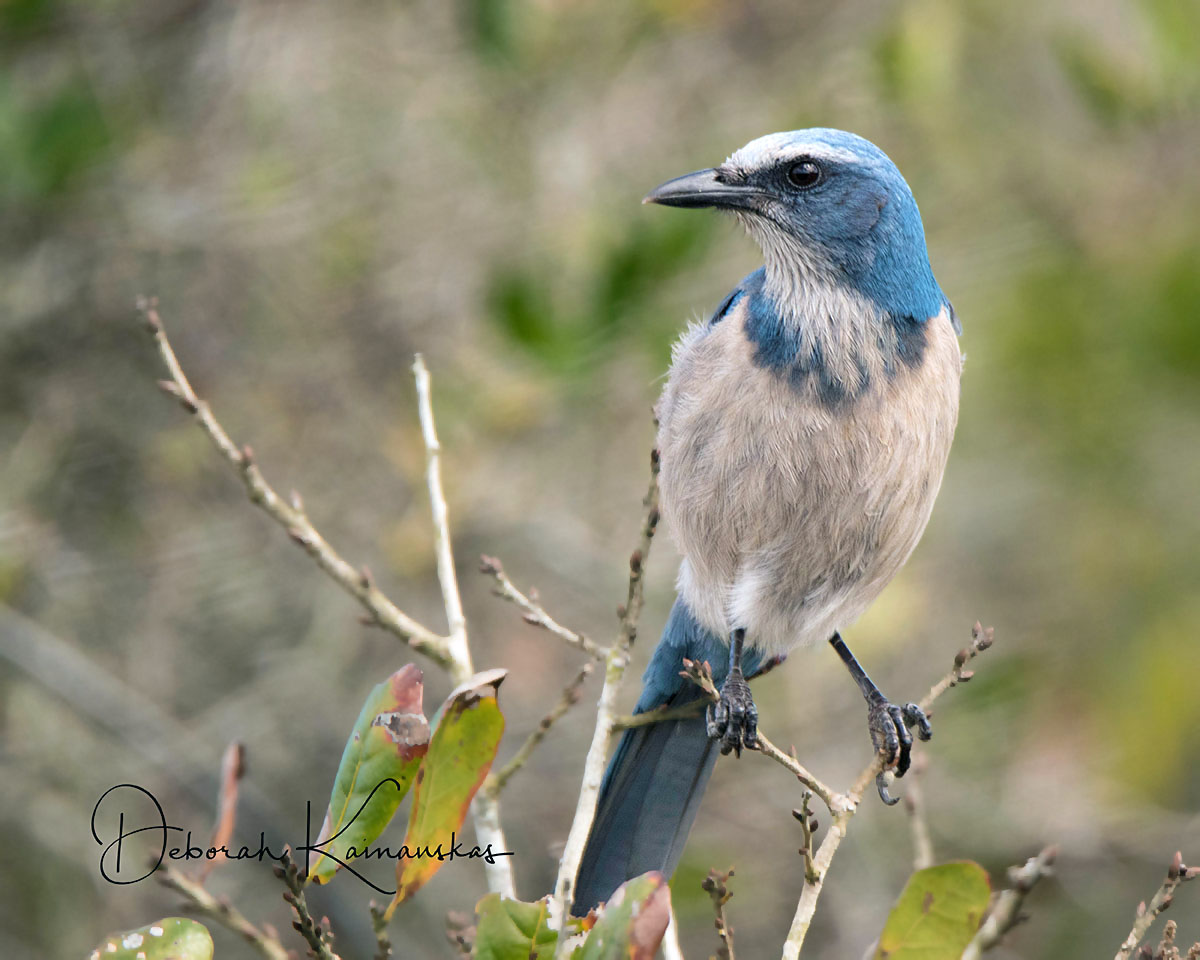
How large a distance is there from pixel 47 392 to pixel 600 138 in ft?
8.46

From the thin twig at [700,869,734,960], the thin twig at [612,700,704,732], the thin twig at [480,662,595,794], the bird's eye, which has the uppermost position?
the bird's eye

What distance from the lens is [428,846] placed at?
83.3 inches

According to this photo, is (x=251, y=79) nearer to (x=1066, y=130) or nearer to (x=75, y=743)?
(x=75, y=743)

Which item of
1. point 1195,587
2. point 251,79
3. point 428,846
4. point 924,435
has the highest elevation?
point 251,79

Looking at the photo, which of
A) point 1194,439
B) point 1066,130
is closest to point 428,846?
point 1066,130

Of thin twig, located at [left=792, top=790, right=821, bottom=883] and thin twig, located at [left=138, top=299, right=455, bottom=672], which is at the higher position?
thin twig, located at [left=138, top=299, right=455, bottom=672]

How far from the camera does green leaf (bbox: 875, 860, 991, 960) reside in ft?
6.92

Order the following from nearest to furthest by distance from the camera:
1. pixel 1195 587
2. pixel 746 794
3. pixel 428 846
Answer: pixel 428 846, pixel 746 794, pixel 1195 587

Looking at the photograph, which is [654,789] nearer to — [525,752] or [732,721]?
[732,721]

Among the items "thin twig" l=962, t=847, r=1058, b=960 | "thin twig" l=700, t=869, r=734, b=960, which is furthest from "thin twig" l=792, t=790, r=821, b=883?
"thin twig" l=962, t=847, r=1058, b=960

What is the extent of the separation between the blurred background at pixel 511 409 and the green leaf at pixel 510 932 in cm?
303

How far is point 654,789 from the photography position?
342 cm

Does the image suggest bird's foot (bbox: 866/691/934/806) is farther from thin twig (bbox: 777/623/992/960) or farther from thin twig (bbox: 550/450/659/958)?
thin twig (bbox: 550/450/659/958)

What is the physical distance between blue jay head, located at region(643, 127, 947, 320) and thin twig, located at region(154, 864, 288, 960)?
6.16ft
